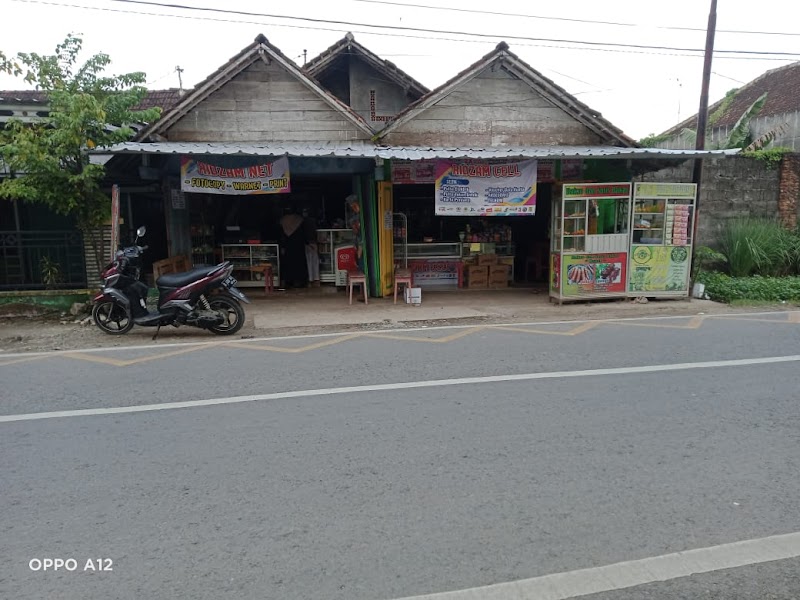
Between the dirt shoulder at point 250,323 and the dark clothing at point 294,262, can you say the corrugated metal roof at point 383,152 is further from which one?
the dirt shoulder at point 250,323

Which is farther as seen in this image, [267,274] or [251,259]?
[251,259]

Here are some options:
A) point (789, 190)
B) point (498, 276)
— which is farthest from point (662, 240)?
point (789, 190)

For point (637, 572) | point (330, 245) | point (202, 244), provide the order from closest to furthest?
1. point (637, 572)
2. point (202, 244)
3. point (330, 245)

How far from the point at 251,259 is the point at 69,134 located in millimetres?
4986

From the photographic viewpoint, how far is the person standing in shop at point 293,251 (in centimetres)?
1301

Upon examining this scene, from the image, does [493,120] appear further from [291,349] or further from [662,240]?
[291,349]

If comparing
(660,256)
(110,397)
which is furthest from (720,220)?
(110,397)

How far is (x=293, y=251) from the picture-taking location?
13.2 metres

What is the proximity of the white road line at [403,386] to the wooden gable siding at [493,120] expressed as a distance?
7.42 meters

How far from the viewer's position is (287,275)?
13352mm

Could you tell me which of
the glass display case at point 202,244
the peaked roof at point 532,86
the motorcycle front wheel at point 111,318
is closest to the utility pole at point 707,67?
the peaked roof at point 532,86

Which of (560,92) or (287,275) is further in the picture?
(287,275)

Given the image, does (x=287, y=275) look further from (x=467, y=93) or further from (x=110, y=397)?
(x=110, y=397)

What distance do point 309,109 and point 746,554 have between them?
11108 millimetres
